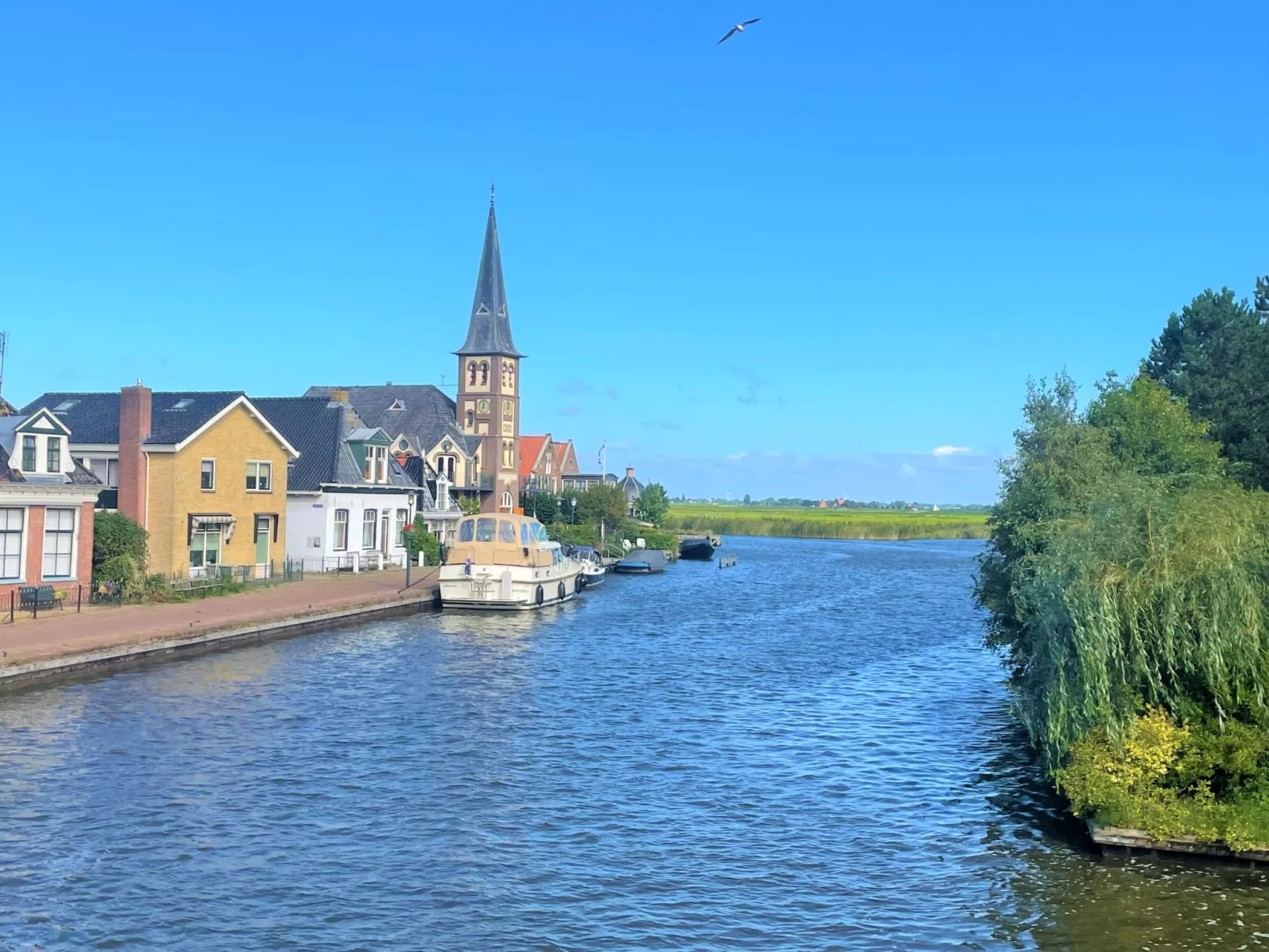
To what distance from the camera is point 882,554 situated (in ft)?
433

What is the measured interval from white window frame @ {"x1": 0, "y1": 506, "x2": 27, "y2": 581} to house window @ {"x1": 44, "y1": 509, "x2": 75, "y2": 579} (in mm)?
978

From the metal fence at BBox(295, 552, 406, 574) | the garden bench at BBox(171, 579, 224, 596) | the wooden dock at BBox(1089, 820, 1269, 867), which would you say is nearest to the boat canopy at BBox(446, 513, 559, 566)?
the metal fence at BBox(295, 552, 406, 574)

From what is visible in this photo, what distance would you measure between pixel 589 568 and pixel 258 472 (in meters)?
24.6

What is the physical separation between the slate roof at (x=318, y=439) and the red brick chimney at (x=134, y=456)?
12.5 m

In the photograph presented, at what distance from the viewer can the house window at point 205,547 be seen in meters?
52.4

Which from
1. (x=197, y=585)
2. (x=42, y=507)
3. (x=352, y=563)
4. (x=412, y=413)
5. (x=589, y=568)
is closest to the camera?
(x=42, y=507)

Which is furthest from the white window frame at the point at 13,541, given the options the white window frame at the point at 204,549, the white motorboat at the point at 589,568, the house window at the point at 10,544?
the white motorboat at the point at 589,568

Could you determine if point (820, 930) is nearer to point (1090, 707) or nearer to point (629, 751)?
point (1090, 707)

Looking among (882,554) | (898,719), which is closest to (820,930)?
(898,719)

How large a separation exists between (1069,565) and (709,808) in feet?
26.3

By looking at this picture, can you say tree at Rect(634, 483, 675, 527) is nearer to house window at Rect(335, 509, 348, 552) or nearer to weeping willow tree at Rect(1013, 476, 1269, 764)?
house window at Rect(335, 509, 348, 552)

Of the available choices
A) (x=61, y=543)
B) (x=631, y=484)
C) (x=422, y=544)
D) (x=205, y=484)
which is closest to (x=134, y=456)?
(x=205, y=484)

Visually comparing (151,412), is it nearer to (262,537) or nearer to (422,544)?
(262,537)

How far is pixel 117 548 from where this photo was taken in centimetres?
4503
